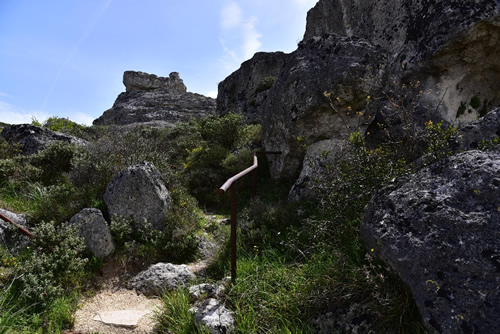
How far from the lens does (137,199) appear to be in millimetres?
5883

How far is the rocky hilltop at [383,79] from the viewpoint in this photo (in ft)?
21.5

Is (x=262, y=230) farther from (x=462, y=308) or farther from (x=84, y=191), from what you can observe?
(x=84, y=191)

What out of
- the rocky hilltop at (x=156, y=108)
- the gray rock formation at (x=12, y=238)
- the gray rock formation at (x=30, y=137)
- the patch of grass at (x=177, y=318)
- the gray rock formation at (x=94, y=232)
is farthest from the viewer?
the rocky hilltop at (x=156, y=108)

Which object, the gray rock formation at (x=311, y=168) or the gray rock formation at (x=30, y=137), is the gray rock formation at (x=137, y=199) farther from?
the gray rock formation at (x=30, y=137)

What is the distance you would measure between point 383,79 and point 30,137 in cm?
1203

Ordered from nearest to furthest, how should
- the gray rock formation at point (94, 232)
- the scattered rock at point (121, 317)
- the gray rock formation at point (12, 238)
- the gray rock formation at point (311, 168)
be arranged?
the scattered rock at point (121, 317)
the gray rock formation at point (12, 238)
the gray rock formation at point (94, 232)
the gray rock formation at point (311, 168)

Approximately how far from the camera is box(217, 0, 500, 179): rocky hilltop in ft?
21.5

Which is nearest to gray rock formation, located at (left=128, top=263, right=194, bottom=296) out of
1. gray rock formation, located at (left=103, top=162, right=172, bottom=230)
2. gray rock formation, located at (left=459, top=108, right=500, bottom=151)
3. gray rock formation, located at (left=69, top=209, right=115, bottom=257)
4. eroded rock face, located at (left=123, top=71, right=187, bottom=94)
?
gray rock formation, located at (left=69, top=209, right=115, bottom=257)

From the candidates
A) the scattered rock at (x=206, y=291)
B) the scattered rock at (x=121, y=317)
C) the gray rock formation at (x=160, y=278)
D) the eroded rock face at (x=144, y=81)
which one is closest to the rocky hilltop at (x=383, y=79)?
the gray rock formation at (x=160, y=278)

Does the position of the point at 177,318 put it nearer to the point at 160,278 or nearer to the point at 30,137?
the point at 160,278

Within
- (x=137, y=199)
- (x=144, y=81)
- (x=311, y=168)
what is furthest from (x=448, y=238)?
(x=144, y=81)

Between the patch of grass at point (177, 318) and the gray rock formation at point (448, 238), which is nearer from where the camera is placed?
the gray rock formation at point (448, 238)

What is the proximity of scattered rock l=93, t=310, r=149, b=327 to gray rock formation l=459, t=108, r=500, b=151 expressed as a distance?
456 cm

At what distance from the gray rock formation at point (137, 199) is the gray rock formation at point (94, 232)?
410 mm
